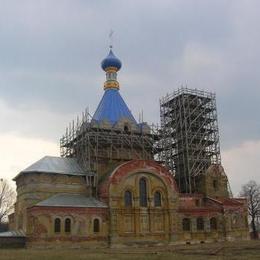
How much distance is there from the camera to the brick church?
3822 centimetres

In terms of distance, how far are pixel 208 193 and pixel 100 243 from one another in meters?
12.8

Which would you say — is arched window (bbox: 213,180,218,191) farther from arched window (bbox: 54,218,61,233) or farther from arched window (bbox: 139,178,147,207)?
arched window (bbox: 54,218,61,233)

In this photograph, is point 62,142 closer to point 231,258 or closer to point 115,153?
point 115,153

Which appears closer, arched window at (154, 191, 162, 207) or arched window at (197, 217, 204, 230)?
arched window at (154, 191, 162, 207)

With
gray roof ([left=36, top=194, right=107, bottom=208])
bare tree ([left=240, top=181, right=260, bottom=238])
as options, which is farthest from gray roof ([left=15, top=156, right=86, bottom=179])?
bare tree ([left=240, top=181, right=260, bottom=238])

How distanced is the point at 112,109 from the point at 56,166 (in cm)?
910

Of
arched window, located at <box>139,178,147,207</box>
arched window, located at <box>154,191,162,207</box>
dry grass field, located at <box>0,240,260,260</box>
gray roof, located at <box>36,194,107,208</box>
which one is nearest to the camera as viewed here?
dry grass field, located at <box>0,240,260,260</box>

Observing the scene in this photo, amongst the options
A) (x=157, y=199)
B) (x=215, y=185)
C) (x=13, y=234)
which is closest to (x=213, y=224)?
(x=215, y=185)

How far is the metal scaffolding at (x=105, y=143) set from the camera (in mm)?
43156

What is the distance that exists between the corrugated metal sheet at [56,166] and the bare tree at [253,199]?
25360 millimetres

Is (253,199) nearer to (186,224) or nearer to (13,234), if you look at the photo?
(186,224)

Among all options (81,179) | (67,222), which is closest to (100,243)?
(67,222)

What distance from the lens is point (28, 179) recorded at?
40.4 m

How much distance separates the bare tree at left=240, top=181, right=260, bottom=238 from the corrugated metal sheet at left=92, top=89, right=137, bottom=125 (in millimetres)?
21220
